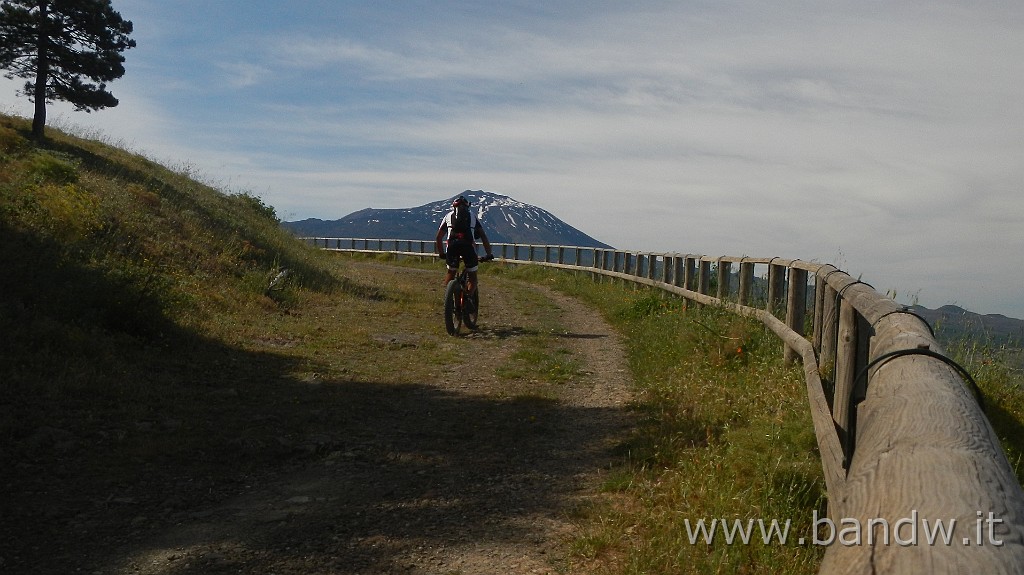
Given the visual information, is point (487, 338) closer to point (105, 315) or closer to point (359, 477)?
point (105, 315)

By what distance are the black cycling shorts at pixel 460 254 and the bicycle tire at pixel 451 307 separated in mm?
295

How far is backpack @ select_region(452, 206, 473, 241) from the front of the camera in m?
11.5

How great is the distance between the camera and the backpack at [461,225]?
11.5 meters

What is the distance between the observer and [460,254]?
1169 centimetres

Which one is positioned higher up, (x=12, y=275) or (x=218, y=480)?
(x=12, y=275)

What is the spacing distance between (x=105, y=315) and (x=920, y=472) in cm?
847

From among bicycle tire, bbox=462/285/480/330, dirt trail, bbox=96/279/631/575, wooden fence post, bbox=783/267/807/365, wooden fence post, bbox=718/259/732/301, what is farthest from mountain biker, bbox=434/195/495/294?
wooden fence post, bbox=783/267/807/365

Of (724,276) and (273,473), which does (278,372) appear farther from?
(724,276)

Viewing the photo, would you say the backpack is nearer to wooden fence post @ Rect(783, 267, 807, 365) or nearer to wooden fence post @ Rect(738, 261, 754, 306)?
wooden fence post @ Rect(738, 261, 754, 306)

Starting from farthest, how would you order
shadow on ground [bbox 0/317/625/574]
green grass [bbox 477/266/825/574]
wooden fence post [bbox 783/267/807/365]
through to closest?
wooden fence post [bbox 783/267/807/365], shadow on ground [bbox 0/317/625/574], green grass [bbox 477/266/825/574]

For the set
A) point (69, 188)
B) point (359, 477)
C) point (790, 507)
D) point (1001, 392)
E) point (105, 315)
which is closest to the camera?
point (790, 507)

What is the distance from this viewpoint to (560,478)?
5.14 metres

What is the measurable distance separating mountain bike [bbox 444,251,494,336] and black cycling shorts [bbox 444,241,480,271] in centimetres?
15

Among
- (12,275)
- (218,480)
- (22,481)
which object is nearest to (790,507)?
(218,480)
